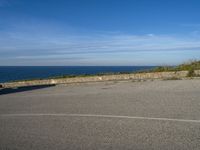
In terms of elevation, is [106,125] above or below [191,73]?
below

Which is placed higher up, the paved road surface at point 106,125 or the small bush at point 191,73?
the small bush at point 191,73

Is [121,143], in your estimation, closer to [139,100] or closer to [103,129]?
[103,129]

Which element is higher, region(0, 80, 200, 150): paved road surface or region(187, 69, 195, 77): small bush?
region(187, 69, 195, 77): small bush

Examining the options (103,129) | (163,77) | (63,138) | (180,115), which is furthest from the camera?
(163,77)

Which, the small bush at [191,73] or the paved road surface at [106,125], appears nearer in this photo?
the paved road surface at [106,125]

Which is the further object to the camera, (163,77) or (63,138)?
(163,77)

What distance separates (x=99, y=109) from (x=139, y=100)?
211cm

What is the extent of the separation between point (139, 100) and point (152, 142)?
5.79 meters

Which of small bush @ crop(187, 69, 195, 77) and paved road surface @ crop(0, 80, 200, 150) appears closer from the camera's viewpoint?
paved road surface @ crop(0, 80, 200, 150)

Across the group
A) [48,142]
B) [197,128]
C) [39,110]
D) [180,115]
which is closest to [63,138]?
[48,142]

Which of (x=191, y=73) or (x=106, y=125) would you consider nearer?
(x=106, y=125)

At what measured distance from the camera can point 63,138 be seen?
272 inches

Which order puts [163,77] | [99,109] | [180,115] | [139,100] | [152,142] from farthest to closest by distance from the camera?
1. [163,77]
2. [139,100]
3. [99,109]
4. [180,115]
5. [152,142]

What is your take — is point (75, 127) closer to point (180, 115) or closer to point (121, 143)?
point (121, 143)
